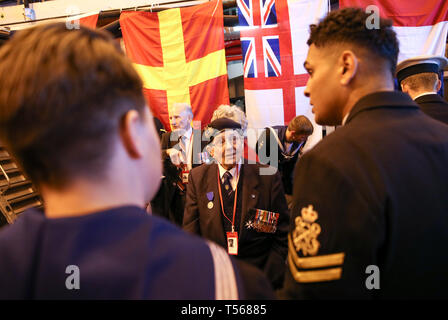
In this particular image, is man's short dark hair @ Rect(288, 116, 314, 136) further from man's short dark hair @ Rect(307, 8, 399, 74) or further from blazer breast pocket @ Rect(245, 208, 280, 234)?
man's short dark hair @ Rect(307, 8, 399, 74)

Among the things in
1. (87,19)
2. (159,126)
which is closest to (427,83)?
(159,126)

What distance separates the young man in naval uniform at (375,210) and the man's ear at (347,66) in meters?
0.10

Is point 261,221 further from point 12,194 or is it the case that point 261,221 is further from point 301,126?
point 12,194

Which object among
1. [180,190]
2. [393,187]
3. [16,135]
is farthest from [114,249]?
[180,190]

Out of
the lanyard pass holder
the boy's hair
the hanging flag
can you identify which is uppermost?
the hanging flag

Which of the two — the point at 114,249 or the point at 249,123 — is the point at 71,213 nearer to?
the point at 114,249

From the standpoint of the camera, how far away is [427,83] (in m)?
1.89

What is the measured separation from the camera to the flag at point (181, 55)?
355cm

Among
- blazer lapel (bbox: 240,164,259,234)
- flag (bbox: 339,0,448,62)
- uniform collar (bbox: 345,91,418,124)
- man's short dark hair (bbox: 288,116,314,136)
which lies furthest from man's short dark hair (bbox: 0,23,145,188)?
flag (bbox: 339,0,448,62)

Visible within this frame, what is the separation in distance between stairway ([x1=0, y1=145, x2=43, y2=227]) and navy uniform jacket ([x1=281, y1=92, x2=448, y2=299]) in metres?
4.13

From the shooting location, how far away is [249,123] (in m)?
3.47

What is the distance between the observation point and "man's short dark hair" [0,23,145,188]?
439 millimetres

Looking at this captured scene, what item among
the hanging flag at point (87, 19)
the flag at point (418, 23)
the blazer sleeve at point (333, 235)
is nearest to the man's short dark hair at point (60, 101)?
the blazer sleeve at point (333, 235)

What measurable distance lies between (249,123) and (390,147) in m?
2.77
